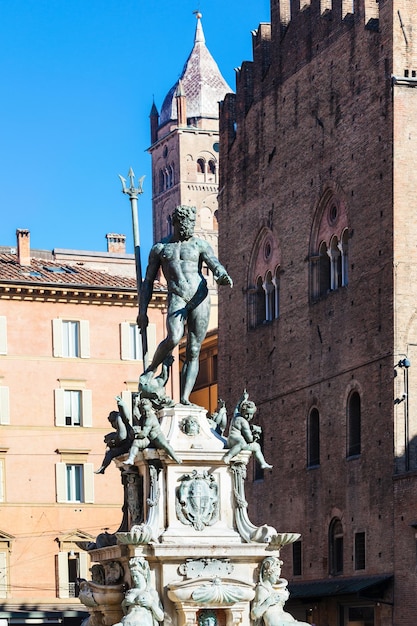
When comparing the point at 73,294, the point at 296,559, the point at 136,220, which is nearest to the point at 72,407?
the point at 73,294

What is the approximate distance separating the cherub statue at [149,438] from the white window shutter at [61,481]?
36.6 m

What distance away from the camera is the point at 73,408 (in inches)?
2314

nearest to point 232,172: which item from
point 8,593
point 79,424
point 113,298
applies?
point 113,298

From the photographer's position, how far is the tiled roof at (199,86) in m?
129

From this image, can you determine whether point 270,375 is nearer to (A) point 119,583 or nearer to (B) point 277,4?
(B) point 277,4

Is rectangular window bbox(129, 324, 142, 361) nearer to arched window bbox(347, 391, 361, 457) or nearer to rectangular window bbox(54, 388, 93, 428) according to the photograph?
rectangular window bbox(54, 388, 93, 428)

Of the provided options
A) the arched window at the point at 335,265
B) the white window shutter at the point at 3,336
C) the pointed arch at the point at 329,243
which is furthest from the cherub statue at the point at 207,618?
the white window shutter at the point at 3,336

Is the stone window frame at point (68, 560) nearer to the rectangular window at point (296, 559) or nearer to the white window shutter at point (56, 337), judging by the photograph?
the white window shutter at point (56, 337)

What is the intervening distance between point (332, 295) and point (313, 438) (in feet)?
14.7

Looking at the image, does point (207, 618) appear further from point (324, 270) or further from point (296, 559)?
point (296, 559)

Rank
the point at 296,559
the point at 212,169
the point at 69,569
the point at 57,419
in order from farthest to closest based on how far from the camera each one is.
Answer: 1. the point at 212,169
2. the point at 57,419
3. the point at 69,569
4. the point at 296,559

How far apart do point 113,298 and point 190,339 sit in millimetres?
38081

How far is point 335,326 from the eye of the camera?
166 ft

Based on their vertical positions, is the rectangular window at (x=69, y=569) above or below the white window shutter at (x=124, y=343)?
below
